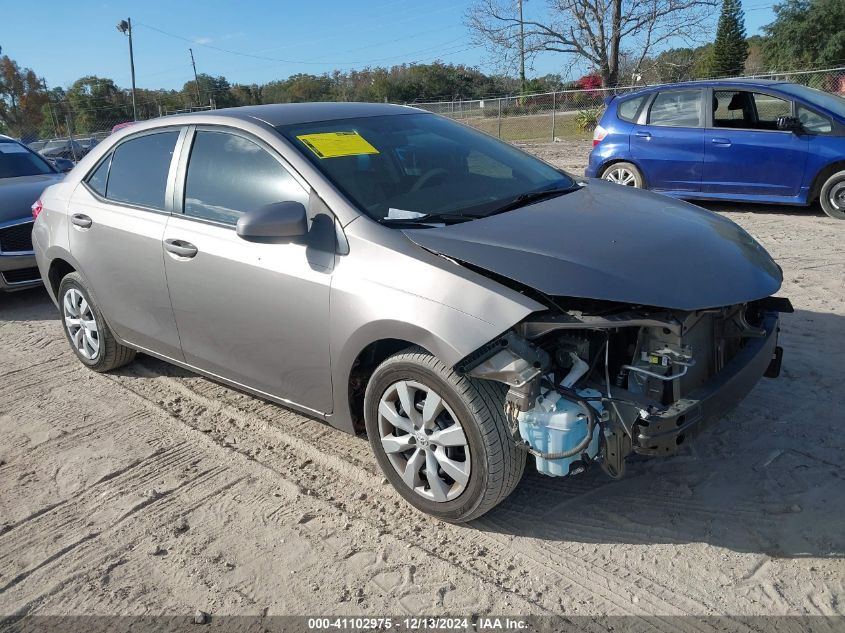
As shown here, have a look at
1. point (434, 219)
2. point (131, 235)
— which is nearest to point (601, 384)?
point (434, 219)

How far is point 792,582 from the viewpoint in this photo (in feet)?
8.50

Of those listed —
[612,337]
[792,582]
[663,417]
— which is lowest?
[792,582]

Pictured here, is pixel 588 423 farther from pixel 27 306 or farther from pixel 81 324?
pixel 27 306

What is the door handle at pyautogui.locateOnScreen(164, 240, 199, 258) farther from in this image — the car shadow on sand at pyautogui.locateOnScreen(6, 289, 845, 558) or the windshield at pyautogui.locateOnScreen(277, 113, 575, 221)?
the car shadow on sand at pyautogui.locateOnScreen(6, 289, 845, 558)

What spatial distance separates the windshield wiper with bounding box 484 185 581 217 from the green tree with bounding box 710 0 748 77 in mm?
45071

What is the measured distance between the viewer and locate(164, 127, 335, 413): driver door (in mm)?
3283

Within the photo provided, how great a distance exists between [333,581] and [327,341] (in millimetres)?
1050

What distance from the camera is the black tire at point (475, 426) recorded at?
275 cm

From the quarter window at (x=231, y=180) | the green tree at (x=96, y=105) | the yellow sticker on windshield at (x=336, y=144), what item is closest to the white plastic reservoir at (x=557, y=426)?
the quarter window at (x=231, y=180)

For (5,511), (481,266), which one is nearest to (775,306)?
(481,266)

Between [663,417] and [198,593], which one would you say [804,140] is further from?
[198,593]

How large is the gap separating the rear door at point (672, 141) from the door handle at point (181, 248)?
697 centimetres

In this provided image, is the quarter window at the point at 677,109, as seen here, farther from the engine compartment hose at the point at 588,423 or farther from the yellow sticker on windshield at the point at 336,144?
the engine compartment hose at the point at 588,423

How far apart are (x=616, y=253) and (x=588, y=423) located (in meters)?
0.74
